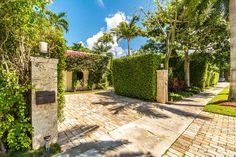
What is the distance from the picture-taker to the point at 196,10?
13734mm

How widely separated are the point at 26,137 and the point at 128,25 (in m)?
26.4

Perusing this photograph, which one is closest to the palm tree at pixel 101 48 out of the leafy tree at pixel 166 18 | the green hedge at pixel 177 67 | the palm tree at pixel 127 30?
the palm tree at pixel 127 30

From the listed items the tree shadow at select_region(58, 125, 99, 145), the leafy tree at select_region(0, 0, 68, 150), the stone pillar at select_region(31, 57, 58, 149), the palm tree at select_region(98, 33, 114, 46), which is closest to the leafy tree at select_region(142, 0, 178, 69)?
the tree shadow at select_region(58, 125, 99, 145)

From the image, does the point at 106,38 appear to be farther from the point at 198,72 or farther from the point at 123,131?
the point at 123,131

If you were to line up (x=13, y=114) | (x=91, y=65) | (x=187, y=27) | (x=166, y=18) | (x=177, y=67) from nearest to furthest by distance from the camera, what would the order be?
(x=13, y=114) → (x=166, y=18) → (x=187, y=27) → (x=91, y=65) → (x=177, y=67)

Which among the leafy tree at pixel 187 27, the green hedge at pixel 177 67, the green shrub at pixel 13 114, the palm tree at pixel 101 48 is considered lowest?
the green shrub at pixel 13 114

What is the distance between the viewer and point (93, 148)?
4.52m

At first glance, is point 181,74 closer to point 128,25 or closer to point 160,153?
point 128,25

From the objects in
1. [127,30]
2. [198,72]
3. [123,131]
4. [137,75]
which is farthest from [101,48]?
[123,131]

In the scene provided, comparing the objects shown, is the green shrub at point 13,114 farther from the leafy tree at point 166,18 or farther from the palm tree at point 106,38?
the palm tree at point 106,38

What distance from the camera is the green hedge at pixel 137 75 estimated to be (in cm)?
1145

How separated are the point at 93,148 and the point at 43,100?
75.3 inches

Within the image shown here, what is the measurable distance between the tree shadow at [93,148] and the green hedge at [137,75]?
7109mm

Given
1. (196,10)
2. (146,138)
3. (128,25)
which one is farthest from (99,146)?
(128,25)
